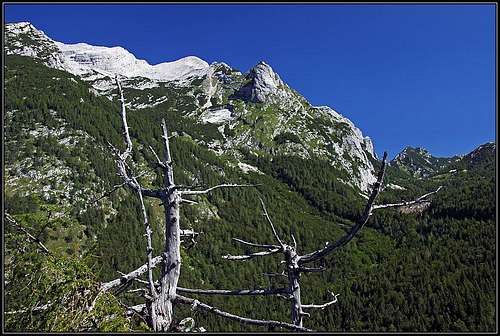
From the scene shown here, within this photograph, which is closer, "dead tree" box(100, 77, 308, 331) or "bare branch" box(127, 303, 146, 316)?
→ "bare branch" box(127, 303, 146, 316)

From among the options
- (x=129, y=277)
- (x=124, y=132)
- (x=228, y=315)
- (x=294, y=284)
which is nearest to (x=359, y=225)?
(x=294, y=284)

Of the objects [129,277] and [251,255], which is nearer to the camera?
[251,255]

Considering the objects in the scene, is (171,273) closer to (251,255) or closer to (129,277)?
(129,277)

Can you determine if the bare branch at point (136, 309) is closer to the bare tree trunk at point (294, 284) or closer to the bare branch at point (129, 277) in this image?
the bare branch at point (129, 277)

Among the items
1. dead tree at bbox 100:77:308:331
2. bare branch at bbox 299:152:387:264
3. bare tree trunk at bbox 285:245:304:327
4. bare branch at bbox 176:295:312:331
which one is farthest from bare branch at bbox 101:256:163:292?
bare branch at bbox 299:152:387:264

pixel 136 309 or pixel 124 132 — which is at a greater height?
pixel 124 132

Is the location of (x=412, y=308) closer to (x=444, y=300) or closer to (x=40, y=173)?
(x=444, y=300)

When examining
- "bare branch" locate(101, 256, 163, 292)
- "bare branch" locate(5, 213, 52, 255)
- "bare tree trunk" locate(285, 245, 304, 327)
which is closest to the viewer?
"bare tree trunk" locate(285, 245, 304, 327)

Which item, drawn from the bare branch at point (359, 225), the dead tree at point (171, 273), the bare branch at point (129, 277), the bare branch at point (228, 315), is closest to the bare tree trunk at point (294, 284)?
the dead tree at point (171, 273)

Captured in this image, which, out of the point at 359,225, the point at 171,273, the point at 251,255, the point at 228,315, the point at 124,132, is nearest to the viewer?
the point at 359,225

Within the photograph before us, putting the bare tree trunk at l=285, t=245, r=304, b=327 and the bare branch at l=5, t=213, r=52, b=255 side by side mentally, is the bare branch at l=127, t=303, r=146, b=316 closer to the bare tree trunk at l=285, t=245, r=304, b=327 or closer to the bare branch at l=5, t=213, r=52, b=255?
the bare branch at l=5, t=213, r=52, b=255

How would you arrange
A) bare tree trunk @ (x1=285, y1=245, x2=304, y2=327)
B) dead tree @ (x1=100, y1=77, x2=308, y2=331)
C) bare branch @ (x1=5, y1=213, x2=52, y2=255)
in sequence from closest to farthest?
bare tree trunk @ (x1=285, y1=245, x2=304, y2=327), bare branch @ (x1=5, y1=213, x2=52, y2=255), dead tree @ (x1=100, y1=77, x2=308, y2=331)

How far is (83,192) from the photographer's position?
6216 inches

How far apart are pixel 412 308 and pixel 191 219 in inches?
3383
